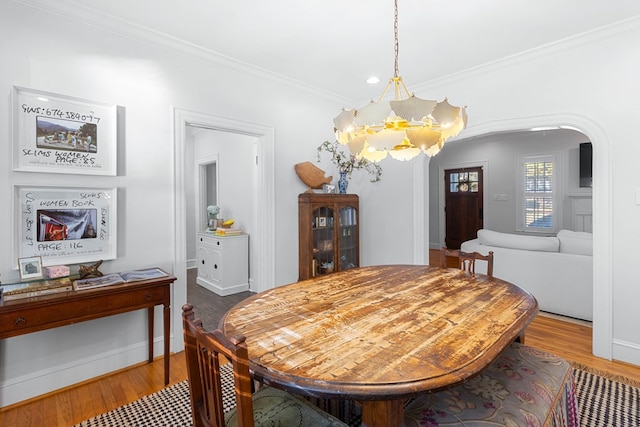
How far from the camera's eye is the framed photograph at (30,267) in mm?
2061

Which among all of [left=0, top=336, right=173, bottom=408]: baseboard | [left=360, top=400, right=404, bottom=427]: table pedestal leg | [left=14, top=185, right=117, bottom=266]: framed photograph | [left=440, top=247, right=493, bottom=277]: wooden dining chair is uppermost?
[left=14, top=185, right=117, bottom=266]: framed photograph

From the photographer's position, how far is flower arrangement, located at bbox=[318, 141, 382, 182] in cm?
410

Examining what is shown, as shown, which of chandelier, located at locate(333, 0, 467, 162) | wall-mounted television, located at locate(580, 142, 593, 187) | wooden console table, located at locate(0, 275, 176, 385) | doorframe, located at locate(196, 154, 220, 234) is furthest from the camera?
doorframe, located at locate(196, 154, 220, 234)

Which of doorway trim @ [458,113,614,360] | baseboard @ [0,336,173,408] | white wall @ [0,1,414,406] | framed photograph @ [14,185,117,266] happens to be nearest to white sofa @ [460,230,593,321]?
doorway trim @ [458,113,614,360]

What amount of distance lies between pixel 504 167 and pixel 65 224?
302 inches

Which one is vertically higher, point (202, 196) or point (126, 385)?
point (202, 196)

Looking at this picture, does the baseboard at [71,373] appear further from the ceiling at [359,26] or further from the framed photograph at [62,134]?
the ceiling at [359,26]

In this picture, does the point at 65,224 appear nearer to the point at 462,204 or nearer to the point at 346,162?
the point at 346,162

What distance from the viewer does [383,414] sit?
3.49 ft

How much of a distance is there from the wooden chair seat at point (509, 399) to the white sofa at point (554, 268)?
2.18 meters

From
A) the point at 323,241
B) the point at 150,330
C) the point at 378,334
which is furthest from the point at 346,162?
the point at 378,334

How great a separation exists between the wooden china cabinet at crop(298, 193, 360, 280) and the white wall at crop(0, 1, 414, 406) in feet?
3.45

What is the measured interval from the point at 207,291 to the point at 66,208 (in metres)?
2.53

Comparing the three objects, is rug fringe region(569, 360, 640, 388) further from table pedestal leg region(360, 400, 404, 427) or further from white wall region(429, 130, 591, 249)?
white wall region(429, 130, 591, 249)
